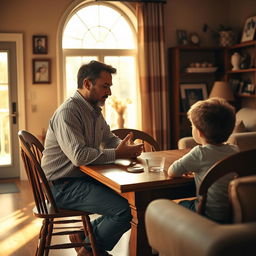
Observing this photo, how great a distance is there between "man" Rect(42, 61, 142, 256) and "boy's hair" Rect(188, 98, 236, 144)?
0.61m

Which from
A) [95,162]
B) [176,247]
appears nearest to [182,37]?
[95,162]

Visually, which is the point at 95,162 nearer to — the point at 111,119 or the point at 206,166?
the point at 206,166

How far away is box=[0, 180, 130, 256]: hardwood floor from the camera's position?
128 inches

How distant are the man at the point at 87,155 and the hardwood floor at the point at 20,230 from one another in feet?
1.67

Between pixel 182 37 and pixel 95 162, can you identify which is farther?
pixel 182 37

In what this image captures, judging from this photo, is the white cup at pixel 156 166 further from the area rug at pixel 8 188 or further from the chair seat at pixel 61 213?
the area rug at pixel 8 188

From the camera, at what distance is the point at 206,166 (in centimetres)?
213

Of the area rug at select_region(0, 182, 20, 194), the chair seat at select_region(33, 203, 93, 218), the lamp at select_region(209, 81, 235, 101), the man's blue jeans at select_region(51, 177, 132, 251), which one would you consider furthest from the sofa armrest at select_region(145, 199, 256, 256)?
the lamp at select_region(209, 81, 235, 101)

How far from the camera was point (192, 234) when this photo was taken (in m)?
1.61

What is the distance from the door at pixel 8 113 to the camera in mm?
5926

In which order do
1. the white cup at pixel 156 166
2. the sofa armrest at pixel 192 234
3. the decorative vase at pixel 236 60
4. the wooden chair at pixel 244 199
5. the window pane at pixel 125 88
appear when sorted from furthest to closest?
the window pane at pixel 125 88
the decorative vase at pixel 236 60
the white cup at pixel 156 166
the wooden chair at pixel 244 199
the sofa armrest at pixel 192 234

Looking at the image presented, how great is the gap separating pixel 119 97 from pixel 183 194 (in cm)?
427

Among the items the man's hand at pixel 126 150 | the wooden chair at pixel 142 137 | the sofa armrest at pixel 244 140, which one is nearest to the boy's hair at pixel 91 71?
the man's hand at pixel 126 150

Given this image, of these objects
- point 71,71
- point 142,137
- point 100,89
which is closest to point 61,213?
point 100,89
